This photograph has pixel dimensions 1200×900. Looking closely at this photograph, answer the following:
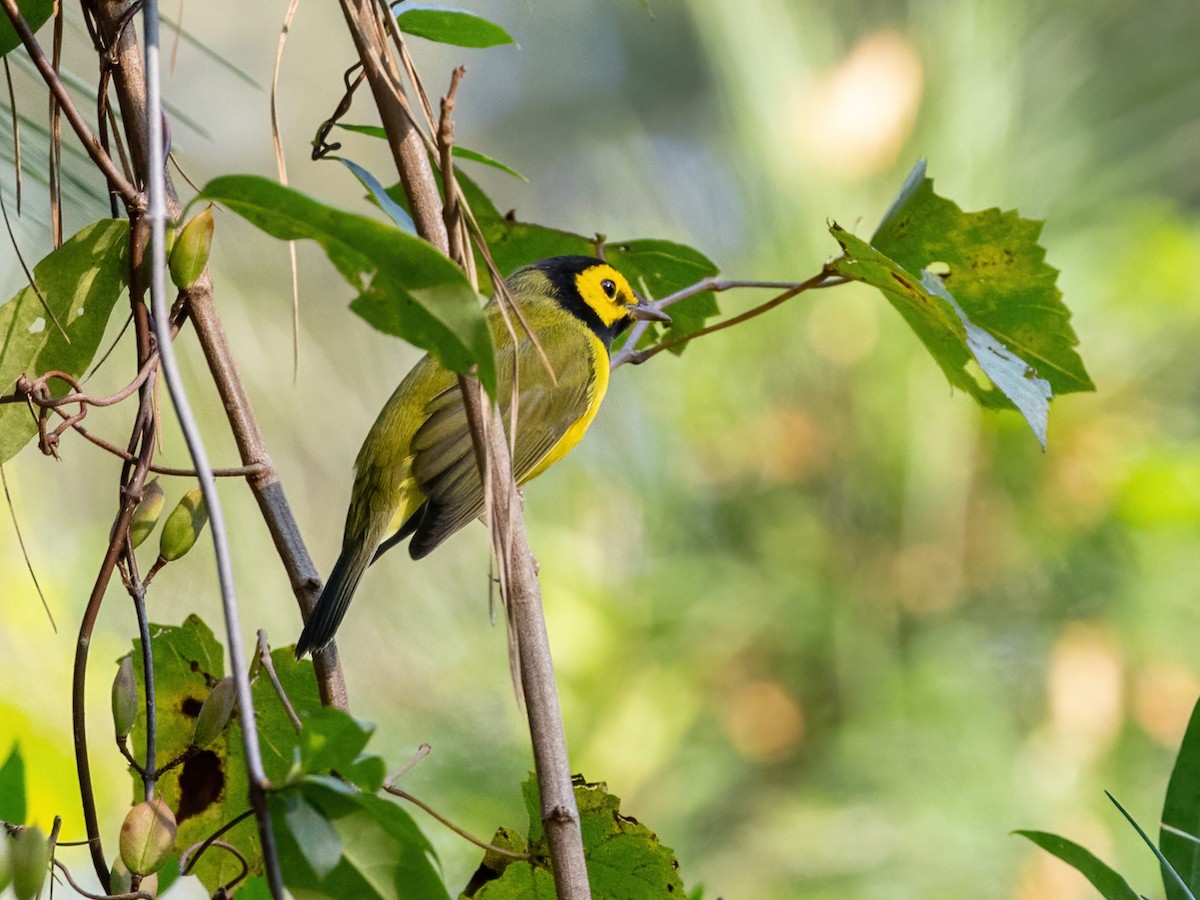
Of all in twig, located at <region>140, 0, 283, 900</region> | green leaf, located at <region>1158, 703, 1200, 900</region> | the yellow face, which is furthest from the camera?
the yellow face

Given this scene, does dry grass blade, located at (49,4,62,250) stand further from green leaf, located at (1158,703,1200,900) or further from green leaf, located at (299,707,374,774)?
green leaf, located at (1158,703,1200,900)

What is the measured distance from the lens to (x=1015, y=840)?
1.74 metres

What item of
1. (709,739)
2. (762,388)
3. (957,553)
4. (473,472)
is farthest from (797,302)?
(473,472)

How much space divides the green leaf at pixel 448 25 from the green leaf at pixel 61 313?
155 mm

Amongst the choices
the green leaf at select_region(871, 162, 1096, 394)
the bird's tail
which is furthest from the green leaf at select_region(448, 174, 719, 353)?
the bird's tail

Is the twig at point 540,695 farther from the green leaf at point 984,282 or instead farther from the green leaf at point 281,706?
the green leaf at point 984,282

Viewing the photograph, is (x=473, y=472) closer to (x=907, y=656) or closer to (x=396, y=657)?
(x=396, y=657)

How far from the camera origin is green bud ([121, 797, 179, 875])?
1.25 ft

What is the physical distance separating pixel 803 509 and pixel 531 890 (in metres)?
1.45

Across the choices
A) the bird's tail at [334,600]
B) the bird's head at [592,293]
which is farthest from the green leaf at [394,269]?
the bird's head at [592,293]

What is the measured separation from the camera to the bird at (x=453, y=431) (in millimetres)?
1062

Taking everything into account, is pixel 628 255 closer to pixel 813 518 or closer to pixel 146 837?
pixel 146 837

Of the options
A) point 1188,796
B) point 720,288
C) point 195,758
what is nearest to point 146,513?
point 195,758

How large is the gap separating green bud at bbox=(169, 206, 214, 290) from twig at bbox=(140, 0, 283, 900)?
66 mm
